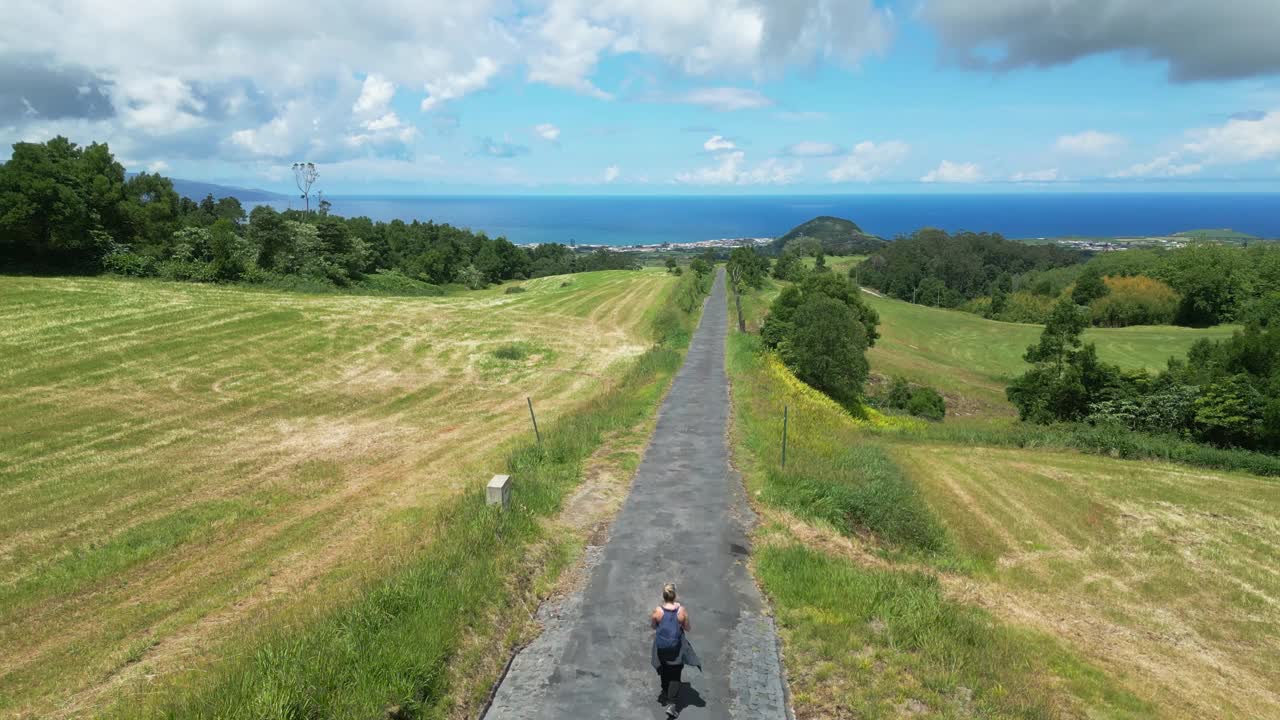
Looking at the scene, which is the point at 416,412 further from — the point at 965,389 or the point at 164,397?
the point at 965,389

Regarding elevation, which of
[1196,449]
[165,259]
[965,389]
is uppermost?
[165,259]

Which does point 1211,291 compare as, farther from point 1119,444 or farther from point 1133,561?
point 1133,561

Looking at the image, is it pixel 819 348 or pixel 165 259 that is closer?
pixel 819 348

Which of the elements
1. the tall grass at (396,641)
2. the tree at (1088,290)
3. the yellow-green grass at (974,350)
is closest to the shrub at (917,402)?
the yellow-green grass at (974,350)

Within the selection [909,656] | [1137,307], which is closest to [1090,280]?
[1137,307]

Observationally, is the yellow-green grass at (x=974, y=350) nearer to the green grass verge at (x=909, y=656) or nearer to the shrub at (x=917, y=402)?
the shrub at (x=917, y=402)

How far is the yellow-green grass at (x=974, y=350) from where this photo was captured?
60.1 meters

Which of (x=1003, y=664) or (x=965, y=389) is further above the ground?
(x=1003, y=664)

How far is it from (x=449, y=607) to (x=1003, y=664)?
8.29m

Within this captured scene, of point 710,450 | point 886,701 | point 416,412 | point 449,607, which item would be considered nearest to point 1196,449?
point 710,450

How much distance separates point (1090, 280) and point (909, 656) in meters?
131

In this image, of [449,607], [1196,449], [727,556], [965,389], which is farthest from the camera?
[965,389]

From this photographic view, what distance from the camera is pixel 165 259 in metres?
52.5

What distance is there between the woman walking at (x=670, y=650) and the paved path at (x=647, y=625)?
0.91 ft
